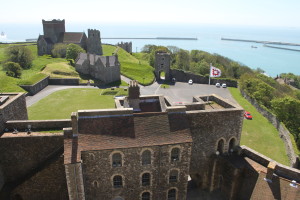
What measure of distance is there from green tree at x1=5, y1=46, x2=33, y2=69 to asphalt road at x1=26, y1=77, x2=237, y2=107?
733 inches

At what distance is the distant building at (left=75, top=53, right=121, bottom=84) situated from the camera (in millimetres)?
59312

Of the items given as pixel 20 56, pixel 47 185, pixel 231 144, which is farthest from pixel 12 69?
pixel 231 144

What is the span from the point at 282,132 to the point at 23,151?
35.9 m

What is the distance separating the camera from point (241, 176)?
71.8ft

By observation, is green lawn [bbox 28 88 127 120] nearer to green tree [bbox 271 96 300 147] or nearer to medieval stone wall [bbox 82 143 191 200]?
medieval stone wall [bbox 82 143 191 200]

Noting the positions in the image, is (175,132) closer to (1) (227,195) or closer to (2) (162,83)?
(1) (227,195)

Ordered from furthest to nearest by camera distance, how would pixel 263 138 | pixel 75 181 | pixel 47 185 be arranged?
1. pixel 263 138
2. pixel 47 185
3. pixel 75 181

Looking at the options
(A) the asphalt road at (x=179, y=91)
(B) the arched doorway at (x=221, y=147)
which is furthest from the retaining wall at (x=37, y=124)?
(A) the asphalt road at (x=179, y=91)

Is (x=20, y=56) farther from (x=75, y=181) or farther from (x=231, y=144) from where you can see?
(x=231, y=144)

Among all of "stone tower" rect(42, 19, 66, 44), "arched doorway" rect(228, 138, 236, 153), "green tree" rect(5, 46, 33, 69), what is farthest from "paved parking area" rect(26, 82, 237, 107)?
"stone tower" rect(42, 19, 66, 44)

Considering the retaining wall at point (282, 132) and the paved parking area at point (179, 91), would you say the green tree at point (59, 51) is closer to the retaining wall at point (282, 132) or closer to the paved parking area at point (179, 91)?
the paved parking area at point (179, 91)

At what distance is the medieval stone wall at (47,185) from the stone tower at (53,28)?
83447 millimetres

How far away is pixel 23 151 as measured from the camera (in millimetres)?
21531

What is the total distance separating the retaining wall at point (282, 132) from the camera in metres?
29.5
